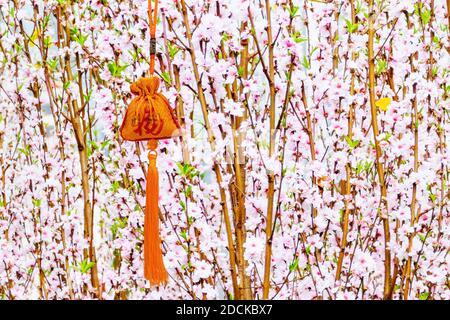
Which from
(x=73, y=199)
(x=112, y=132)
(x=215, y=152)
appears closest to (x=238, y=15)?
(x=215, y=152)

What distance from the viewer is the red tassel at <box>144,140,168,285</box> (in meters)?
1.77

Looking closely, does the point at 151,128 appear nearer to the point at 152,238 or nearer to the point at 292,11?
the point at 152,238

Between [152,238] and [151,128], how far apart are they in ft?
1.01

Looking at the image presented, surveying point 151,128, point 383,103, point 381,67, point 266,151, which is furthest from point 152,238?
point 381,67

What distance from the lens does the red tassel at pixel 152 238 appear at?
177 cm

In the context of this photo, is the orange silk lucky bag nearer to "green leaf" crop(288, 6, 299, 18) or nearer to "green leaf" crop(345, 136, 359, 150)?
"green leaf" crop(288, 6, 299, 18)

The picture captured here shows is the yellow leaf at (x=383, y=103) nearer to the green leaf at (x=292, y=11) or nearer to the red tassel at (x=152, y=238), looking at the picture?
the green leaf at (x=292, y=11)

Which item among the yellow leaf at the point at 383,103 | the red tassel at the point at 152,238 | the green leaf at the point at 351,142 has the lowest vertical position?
the red tassel at the point at 152,238

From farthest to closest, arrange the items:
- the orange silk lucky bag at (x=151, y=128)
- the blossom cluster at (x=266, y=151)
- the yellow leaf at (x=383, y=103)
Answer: the yellow leaf at (x=383, y=103) < the blossom cluster at (x=266, y=151) < the orange silk lucky bag at (x=151, y=128)

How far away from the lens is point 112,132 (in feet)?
8.20

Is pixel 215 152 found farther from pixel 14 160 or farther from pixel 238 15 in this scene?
pixel 14 160

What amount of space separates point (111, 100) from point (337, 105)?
0.83 metres

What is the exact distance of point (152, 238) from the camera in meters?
1.79

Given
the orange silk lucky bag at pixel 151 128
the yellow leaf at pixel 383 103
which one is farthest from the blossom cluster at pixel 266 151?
the orange silk lucky bag at pixel 151 128
